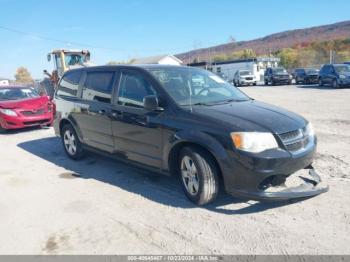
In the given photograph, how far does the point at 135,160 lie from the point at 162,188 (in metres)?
0.59

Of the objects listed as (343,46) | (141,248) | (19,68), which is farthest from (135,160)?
(19,68)

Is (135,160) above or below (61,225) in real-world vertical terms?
above

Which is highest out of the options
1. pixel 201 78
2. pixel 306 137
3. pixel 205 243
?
pixel 201 78

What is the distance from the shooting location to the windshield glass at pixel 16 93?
10945 millimetres

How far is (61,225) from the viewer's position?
4.01 meters

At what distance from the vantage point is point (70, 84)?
22.2 feet

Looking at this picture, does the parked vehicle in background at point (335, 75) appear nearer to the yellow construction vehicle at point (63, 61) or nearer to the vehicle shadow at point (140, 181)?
the yellow construction vehicle at point (63, 61)

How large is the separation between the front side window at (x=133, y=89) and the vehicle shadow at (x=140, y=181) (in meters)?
1.19

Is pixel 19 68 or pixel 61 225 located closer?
pixel 61 225

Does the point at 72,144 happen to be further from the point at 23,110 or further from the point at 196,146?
the point at 23,110

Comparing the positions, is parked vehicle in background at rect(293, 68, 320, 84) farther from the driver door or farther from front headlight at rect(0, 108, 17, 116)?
the driver door

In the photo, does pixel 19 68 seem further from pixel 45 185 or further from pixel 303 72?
pixel 45 185

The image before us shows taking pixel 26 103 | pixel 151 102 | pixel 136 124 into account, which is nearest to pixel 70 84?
pixel 136 124

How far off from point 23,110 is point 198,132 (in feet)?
25.2
